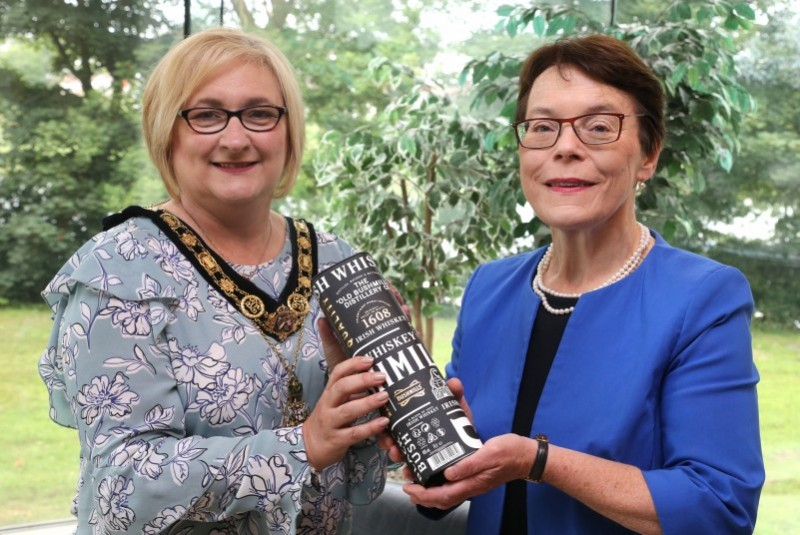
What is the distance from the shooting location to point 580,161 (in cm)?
129

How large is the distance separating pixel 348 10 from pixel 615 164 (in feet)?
9.00

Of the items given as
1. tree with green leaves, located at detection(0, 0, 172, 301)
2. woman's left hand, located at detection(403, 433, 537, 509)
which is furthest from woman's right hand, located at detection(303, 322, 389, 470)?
tree with green leaves, located at detection(0, 0, 172, 301)

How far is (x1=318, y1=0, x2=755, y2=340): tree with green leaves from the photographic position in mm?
2611

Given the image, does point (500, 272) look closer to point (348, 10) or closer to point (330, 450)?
point (330, 450)

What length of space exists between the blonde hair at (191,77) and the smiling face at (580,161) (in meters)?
0.40

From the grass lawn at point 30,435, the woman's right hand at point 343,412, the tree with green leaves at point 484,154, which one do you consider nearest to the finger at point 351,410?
the woman's right hand at point 343,412

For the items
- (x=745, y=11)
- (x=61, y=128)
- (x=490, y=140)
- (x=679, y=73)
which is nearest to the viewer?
(x=679, y=73)

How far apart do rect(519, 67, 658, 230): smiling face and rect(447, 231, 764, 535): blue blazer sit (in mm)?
114

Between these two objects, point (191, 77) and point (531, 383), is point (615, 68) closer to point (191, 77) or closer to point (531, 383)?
point (531, 383)

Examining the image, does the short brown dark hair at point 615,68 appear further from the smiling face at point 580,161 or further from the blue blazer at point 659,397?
the blue blazer at point 659,397

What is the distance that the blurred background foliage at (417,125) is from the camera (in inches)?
107

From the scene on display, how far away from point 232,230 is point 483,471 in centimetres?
60

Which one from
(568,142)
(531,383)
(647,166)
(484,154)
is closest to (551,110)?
(568,142)

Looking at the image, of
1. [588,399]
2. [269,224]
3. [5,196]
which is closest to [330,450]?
[588,399]
